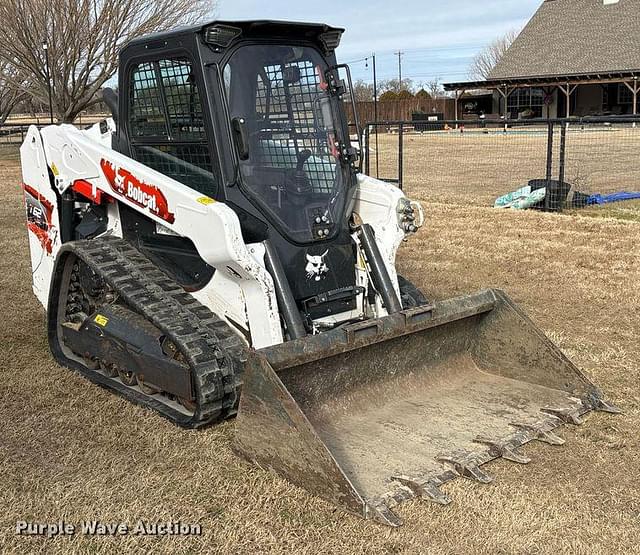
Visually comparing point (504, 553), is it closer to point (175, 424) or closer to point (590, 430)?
point (590, 430)

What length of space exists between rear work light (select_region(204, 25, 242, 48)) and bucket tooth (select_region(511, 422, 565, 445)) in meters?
2.55

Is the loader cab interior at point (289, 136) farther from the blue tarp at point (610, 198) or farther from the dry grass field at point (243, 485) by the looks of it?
the blue tarp at point (610, 198)

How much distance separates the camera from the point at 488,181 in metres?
16.2

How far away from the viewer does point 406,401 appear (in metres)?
4.23

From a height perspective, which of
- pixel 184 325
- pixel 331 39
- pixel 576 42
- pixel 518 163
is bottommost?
pixel 518 163

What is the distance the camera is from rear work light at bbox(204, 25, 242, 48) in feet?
13.5

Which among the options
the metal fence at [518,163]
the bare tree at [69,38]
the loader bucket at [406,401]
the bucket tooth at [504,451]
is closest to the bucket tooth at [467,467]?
the loader bucket at [406,401]

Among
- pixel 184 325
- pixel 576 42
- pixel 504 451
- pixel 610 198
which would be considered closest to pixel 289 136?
pixel 184 325

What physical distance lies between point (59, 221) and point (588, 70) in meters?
34.2

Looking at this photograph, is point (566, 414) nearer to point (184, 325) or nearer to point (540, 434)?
point (540, 434)

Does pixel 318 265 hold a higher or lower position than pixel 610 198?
higher

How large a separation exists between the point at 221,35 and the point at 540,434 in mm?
2694

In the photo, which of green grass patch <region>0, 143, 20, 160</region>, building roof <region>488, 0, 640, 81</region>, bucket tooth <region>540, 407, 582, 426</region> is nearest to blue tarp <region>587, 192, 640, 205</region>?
bucket tooth <region>540, 407, 582, 426</region>

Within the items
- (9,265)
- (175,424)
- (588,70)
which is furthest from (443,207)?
(588,70)
